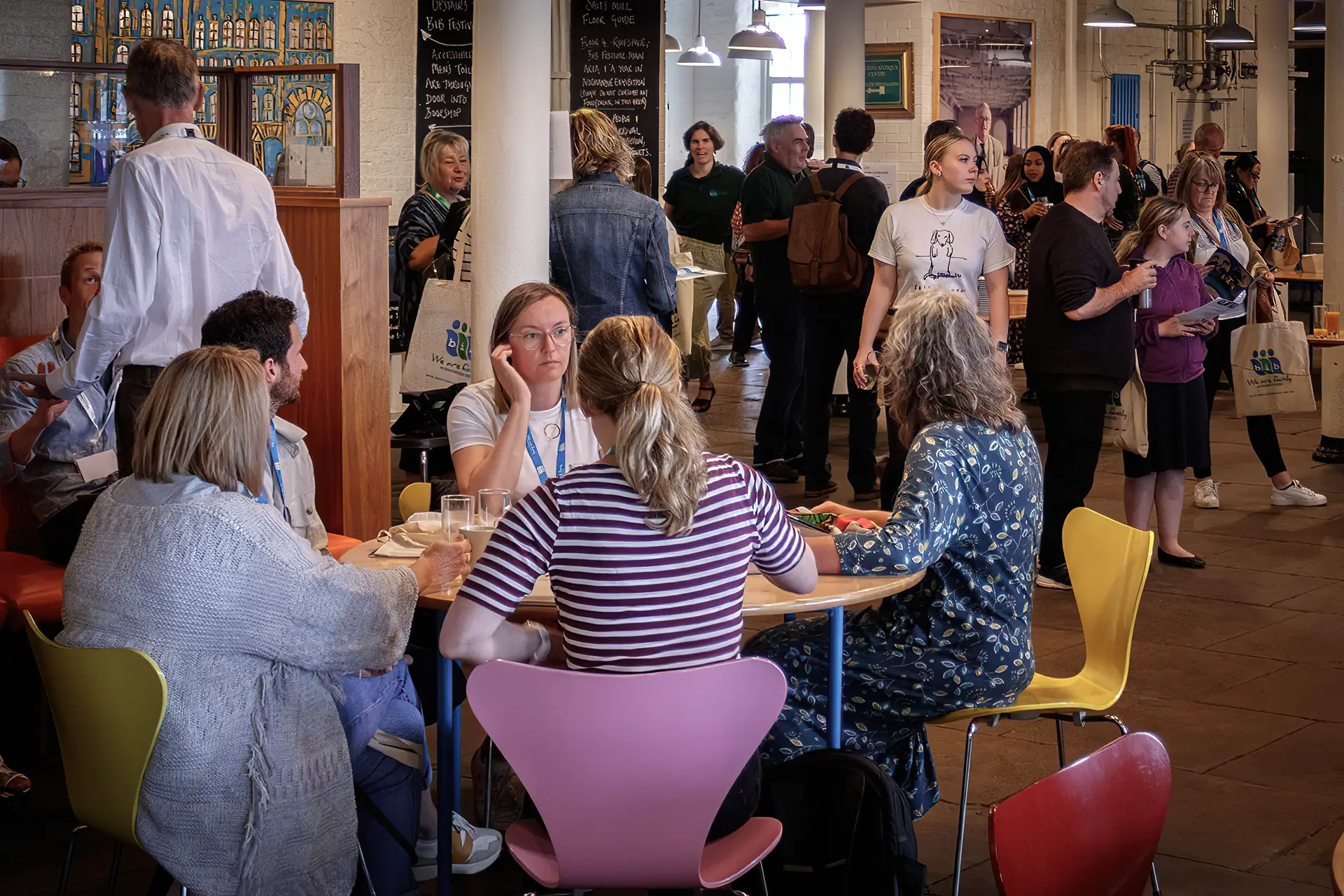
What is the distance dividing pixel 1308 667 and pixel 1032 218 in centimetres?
570

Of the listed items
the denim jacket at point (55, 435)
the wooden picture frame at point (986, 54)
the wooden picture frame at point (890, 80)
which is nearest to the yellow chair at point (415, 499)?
the denim jacket at point (55, 435)

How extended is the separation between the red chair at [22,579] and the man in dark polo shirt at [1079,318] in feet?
11.0

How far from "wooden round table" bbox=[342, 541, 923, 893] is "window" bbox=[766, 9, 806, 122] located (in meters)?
15.5

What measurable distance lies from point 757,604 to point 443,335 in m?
3.72

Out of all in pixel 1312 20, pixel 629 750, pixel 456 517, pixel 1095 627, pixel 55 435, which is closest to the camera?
pixel 629 750

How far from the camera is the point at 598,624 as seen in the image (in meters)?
2.46

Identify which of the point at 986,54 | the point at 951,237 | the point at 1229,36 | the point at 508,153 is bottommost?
the point at 951,237

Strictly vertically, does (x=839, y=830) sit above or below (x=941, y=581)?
below

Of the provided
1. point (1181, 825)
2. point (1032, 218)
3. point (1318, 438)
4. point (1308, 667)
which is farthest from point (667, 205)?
point (1181, 825)

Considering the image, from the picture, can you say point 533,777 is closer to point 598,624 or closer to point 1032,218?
point 598,624

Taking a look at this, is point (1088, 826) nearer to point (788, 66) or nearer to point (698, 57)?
point (698, 57)

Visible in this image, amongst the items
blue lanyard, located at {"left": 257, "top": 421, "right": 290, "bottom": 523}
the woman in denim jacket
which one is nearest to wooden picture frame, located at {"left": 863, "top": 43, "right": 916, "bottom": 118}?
the woman in denim jacket

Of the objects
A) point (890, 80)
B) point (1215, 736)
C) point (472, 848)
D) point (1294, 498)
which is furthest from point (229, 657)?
point (890, 80)

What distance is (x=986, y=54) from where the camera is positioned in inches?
537
